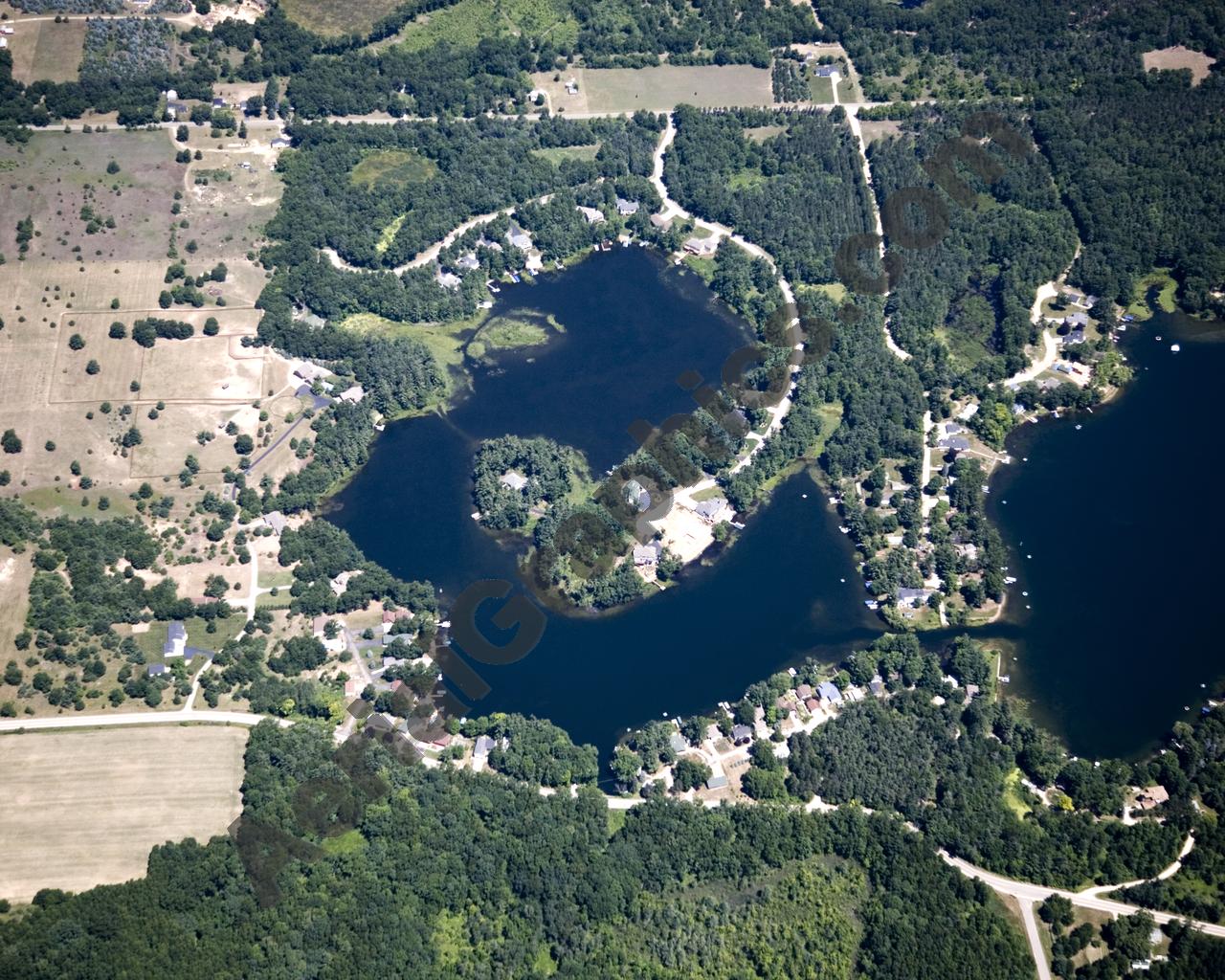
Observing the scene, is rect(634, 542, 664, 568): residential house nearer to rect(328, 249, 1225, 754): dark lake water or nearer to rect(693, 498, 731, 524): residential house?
rect(328, 249, 1225, 754): dark lake water

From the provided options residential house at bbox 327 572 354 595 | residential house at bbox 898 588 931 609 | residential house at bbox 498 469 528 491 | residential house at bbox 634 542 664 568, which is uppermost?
residential house at bbox 898 588 931 609

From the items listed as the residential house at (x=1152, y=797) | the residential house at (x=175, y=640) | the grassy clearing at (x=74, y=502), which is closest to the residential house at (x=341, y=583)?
the residential house at (x=175, y=640)

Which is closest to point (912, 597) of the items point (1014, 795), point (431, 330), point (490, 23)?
point (1014, 795)

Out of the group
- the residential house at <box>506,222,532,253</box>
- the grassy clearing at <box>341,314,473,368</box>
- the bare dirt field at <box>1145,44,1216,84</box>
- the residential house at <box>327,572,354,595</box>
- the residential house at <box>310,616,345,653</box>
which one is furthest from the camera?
the bare dirt field at <box>1145,44,1216,84</box>

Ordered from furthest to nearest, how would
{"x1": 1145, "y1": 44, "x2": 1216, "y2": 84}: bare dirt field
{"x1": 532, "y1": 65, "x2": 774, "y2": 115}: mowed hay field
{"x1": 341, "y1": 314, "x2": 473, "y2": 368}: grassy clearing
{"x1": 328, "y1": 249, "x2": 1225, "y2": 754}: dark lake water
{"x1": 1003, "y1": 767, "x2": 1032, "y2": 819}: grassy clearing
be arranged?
{"x1": 1145, "y1": 44, "x2": 1216, "y2": 84}: bare dirt field < {"x1": 532, "y1": 65, "x2": 774, "y2": 115}: mowed hay field < {"x1": 341, "y1": 314, "x2": 473, "y2": 368}: grassy clearing < {"x1": 328, "y1": 249, "x2": 1225, "y2": 754}: dark lake water < {"x1": 1003, "y1": 767, "x2": 1032, "y2": 819}: grassy clearing

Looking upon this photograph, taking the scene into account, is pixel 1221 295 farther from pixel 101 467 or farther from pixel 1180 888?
pixel 101 467

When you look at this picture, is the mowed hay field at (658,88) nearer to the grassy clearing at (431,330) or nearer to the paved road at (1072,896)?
the grassy clearing at (431,330)

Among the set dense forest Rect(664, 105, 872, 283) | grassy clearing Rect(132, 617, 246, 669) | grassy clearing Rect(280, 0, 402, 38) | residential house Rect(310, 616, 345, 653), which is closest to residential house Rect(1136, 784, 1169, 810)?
dense forest Rect(664, 105, 872, 283)
